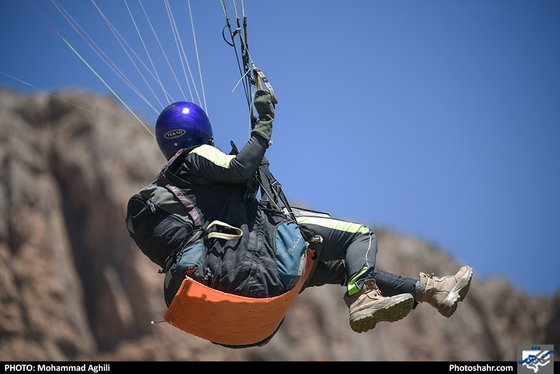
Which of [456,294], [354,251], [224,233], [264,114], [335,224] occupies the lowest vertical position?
[456,294]

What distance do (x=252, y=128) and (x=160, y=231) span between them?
914mm

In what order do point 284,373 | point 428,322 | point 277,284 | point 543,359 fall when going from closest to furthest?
1. point 277,284
2. point 543,359
3. point 284,373
4. point 428,322

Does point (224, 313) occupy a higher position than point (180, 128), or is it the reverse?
point (180, 128)

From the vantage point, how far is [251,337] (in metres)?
3.91

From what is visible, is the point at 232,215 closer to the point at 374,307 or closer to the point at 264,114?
the point at 264,114

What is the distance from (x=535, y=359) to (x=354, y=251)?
5.19m

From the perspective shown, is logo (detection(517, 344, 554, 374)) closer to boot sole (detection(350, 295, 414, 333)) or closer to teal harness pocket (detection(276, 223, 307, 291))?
boot sole (detection(350, 295, 414, 333))

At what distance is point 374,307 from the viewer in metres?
3.68

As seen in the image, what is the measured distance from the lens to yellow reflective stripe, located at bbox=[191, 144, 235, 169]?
12.5ft

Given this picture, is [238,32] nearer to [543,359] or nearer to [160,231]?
[160,231]

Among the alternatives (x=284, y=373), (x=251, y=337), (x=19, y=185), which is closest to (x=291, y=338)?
(x=284, y=373)

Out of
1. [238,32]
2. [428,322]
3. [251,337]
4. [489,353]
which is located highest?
[238,32]

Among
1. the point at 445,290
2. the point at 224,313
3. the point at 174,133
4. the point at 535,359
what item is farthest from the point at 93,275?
the point at 445,290

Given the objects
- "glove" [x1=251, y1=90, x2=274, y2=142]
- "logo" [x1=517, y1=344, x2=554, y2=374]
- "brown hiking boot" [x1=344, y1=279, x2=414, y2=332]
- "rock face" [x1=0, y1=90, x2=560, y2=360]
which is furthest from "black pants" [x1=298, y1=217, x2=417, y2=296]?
"rock face" [x1=0, y1=90, x2=560, y2=360]
